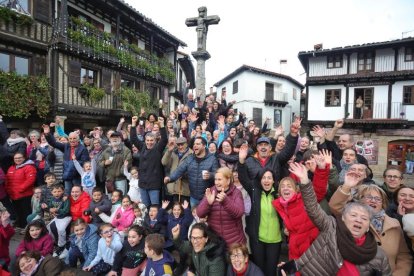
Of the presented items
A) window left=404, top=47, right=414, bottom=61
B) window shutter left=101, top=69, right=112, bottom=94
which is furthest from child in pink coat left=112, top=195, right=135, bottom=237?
window left=404, top=47, right=414, bottom=61

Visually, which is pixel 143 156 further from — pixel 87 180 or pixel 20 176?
pixel 20 176

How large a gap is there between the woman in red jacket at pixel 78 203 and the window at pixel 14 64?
27.4ft

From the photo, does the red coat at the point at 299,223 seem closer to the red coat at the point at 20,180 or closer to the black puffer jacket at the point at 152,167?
the black puffer jacket at the point at 152,167

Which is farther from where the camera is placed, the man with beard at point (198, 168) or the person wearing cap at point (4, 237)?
the man with beard at point (198, 168)

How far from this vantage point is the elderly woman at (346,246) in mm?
2332

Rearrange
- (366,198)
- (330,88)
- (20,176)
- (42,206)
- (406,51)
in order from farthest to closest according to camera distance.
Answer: (330,88)
(406,51)
(20,176)
(42,206)
(366,198)

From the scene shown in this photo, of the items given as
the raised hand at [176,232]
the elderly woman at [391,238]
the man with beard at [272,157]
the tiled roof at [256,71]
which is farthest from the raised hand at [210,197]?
the tiled roof at [256,71]

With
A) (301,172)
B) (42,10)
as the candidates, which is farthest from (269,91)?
(301,172)

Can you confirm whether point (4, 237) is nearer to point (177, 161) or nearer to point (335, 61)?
point (177, 161)

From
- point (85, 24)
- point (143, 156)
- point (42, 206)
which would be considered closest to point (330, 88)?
point (85, 24)

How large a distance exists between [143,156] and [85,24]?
11.2 m

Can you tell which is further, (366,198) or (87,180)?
(87,180)

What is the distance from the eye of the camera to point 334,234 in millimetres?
2498

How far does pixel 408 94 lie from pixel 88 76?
73.7ft
